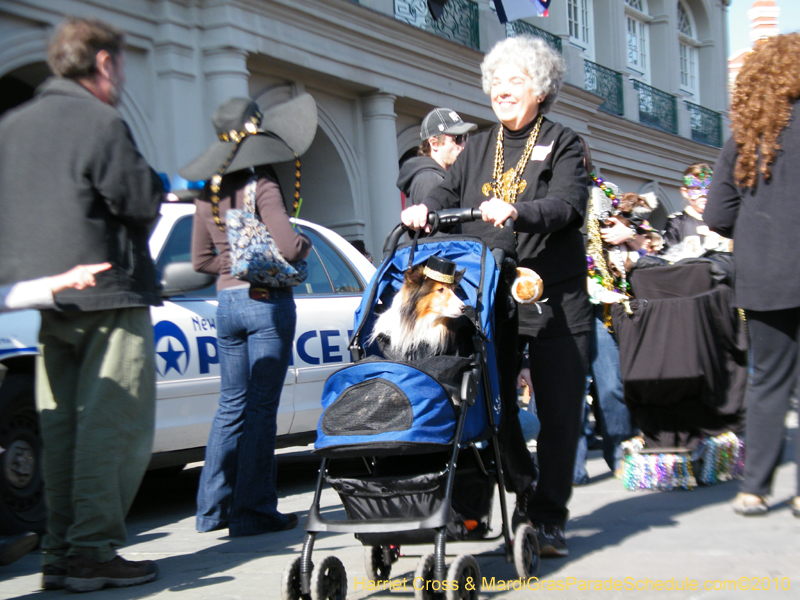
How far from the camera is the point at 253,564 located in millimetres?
3768

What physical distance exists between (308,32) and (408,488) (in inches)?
411

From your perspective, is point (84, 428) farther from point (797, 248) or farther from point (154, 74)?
point (154, 74)

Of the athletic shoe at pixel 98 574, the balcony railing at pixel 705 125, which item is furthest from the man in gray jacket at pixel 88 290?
the balcony railing at pixel 705 125

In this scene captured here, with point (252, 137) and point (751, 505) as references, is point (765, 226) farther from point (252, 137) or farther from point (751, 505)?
point (252, 137)

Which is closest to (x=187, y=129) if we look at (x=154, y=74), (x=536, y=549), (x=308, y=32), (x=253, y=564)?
(x=154, y=74)

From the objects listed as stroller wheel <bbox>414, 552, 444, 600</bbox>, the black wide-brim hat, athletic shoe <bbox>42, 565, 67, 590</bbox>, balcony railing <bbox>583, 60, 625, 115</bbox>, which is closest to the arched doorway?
the black wide-brim hat

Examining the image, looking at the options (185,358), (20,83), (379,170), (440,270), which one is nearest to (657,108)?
(379,170)

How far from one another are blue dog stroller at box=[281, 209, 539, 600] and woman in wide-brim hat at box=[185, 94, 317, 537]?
1.11 metres

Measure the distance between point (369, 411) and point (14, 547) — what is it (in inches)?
60.4

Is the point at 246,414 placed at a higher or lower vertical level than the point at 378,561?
higher

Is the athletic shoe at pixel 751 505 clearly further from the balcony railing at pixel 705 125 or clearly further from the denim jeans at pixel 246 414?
the balcony railing at pixel 705 125

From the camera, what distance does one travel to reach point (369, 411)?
293cm

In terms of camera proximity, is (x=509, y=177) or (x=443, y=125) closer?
(x=509, y=177)

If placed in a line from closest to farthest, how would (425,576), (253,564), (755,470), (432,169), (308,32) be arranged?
(425,576) → (253,564) → (755,470) → (432,169) → (308,32)
